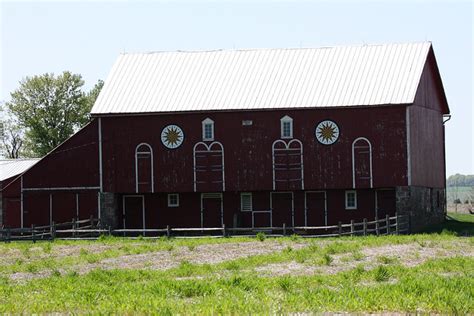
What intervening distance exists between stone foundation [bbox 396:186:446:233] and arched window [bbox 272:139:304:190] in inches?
172

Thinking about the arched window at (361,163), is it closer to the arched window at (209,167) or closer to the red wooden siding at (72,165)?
the arched window at (209,167)

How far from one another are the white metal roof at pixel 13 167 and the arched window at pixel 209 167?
12777 millimetres

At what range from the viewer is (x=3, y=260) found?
32.2 metres

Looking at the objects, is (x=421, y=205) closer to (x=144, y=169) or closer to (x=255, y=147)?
(x=255, y=147)

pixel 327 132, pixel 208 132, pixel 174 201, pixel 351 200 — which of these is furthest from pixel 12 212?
pixel 351 200

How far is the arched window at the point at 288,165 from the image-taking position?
4794cm

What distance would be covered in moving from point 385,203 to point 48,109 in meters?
39.4

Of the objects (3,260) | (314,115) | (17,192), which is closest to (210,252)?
(3,260)

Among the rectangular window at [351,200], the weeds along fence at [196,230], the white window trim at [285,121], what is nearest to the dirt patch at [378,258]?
the weeds along fence at [196,230]

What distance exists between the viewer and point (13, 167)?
60.8 metres

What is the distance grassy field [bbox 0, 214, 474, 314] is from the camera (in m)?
17.6

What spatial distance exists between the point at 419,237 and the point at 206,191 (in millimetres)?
13719

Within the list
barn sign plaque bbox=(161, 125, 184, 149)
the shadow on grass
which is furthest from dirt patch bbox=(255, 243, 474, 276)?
barn sign plaque bbox=(161, 125, 184, 149)

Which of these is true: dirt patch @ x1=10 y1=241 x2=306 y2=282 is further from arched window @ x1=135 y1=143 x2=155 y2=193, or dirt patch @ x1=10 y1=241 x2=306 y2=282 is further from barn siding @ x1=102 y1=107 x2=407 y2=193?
arched window @ x1=135 y1=143 x2=155 y2=193
